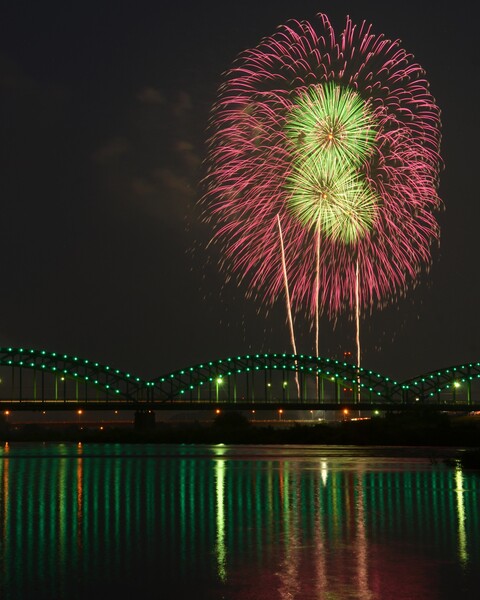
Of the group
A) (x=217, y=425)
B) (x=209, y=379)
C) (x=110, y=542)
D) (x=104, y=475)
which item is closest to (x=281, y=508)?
(x=110, y=542)

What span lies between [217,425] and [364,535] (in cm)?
12043

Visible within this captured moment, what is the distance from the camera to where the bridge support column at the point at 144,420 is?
142 meters

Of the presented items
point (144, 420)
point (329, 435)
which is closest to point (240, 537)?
point (329, 435)

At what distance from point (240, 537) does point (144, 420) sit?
124 m

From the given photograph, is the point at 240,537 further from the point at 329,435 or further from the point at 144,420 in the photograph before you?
the point at 144,420

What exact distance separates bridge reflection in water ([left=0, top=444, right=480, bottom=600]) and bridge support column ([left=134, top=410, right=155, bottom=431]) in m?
104

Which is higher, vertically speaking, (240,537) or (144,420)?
(144,420)

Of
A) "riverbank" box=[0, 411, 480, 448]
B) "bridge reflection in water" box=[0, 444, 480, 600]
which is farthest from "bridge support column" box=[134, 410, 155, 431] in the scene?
"bridge reflection in water" box=[0, 444, 480, 600]

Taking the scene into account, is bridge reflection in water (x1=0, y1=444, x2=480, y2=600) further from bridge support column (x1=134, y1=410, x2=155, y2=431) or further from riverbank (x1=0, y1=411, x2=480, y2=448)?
bridge support column (x1=134, y1=410, x2=155, y2=431)

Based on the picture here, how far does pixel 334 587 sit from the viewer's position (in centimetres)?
1524

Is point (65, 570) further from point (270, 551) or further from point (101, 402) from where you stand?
point (101, 402)

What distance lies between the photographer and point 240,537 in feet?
69.1

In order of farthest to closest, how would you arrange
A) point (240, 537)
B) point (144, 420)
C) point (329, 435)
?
point (144, 420) → point (329, 435) → point (240, 537)

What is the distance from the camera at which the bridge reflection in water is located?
15.5 metres
